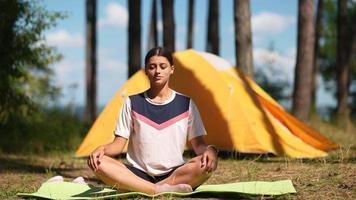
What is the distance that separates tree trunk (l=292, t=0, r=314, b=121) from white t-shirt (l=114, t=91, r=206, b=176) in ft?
24.1

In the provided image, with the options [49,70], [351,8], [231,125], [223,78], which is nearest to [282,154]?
[231,125]

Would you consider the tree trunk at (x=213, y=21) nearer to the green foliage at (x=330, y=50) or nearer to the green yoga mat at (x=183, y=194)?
the green yoga mat at (x=183, y=194)

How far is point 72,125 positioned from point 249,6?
13.0 ft

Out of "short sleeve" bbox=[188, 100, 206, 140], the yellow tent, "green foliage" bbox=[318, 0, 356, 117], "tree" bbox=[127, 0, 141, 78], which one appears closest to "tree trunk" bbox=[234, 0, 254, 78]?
the yellow tent

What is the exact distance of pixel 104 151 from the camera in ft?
13.9

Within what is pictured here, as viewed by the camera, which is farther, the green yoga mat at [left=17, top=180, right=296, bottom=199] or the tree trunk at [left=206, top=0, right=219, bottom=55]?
the tree trunk at [left=206, top=0, right=219, bottom=55]

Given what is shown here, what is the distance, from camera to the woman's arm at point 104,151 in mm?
4168

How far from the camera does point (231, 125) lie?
338 inches

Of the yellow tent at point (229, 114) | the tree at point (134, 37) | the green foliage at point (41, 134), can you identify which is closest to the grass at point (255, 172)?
the yellow tent at point (229, 114)

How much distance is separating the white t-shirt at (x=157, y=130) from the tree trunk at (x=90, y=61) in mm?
11513

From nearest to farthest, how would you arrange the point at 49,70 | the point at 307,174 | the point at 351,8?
the point at 307,174, the point at 49,70, the point at 351,8

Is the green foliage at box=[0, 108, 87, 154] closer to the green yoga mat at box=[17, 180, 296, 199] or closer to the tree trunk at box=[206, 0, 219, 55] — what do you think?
the green yoga mat at box=[17, 180, 296, 199]

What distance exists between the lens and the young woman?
432 cm

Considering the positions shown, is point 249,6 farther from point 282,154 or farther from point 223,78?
point 282,154
